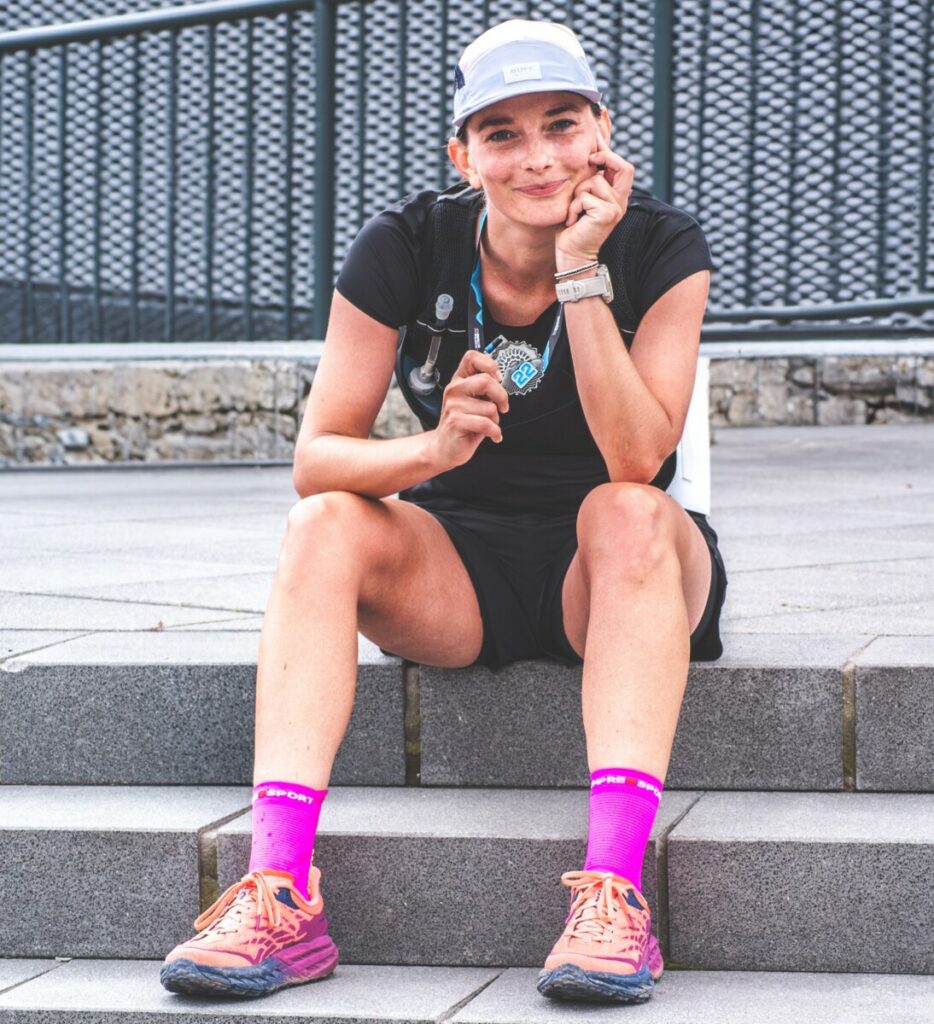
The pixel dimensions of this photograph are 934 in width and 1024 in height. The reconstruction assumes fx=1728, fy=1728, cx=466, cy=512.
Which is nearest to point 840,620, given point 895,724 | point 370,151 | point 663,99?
point 895,724

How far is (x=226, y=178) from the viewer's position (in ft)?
23.7

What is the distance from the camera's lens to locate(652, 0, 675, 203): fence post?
21.7 feet

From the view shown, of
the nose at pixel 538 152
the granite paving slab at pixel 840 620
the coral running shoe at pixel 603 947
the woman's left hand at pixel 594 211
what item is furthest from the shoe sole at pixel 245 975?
the nose at pixel 538 152

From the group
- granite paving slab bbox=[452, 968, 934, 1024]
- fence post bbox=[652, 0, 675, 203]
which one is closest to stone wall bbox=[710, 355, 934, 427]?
fence post bbox=[652, 0, 675, 203]

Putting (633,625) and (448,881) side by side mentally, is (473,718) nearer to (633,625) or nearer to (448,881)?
(448,881)

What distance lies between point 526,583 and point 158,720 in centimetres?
69

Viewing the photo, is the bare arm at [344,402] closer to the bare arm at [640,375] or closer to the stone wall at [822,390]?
the bare arm at [640,375]

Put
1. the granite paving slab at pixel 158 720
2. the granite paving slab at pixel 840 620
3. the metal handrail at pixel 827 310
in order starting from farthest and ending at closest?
the metal handrail at pixel 827 310 < the granite paving slab at pixel 840 620 < the granite paving slab at pixel 158 720

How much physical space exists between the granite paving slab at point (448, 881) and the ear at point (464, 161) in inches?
40.4

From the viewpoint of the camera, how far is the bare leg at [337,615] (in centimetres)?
256

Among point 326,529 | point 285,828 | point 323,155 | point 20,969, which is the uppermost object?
point 323,155

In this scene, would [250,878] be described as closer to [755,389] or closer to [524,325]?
[524,325]

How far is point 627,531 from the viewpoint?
2.59 metres

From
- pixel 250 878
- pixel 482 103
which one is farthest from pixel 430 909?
pixel 482 103
